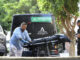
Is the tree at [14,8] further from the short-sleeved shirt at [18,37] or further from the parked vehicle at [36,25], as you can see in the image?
the short-sleeved shirt at [18,37]

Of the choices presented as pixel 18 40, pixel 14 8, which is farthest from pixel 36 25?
pixel 14 8

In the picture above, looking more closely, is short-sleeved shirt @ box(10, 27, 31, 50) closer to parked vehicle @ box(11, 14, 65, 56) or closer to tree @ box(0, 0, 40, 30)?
parked vehicle @ box(11, 14, 65, 56)

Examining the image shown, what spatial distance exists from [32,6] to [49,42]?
71.0 feet

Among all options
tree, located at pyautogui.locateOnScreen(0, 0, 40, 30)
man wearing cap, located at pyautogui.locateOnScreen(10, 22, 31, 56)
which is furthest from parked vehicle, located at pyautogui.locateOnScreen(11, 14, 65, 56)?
tree, located at pyautogui.locateOnScreen(0, 0, 40, 30)

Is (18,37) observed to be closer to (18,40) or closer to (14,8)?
(18,40)

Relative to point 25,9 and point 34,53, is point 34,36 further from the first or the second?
point 25,9

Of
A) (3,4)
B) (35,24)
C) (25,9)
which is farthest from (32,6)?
(35,24)

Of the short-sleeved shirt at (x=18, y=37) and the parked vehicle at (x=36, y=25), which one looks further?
the parked vehicle at (x=36, y=25)

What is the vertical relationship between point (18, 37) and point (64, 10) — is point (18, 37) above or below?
below

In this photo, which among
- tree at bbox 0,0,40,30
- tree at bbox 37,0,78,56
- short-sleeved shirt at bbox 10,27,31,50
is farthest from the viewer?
tree at bbox 0,0,40,30

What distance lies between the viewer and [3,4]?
2952 centimetres

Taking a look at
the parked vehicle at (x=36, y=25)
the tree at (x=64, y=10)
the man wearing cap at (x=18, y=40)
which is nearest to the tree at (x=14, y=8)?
the tree at (x=64, y=10)

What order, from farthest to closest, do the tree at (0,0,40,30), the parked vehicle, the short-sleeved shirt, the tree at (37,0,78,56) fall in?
the tree at (0,0,40,30)
the tree at (37,0,78,56)
the parked vehicle
the short-sleeved shirt

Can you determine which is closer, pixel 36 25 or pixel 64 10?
pixel 36 25
